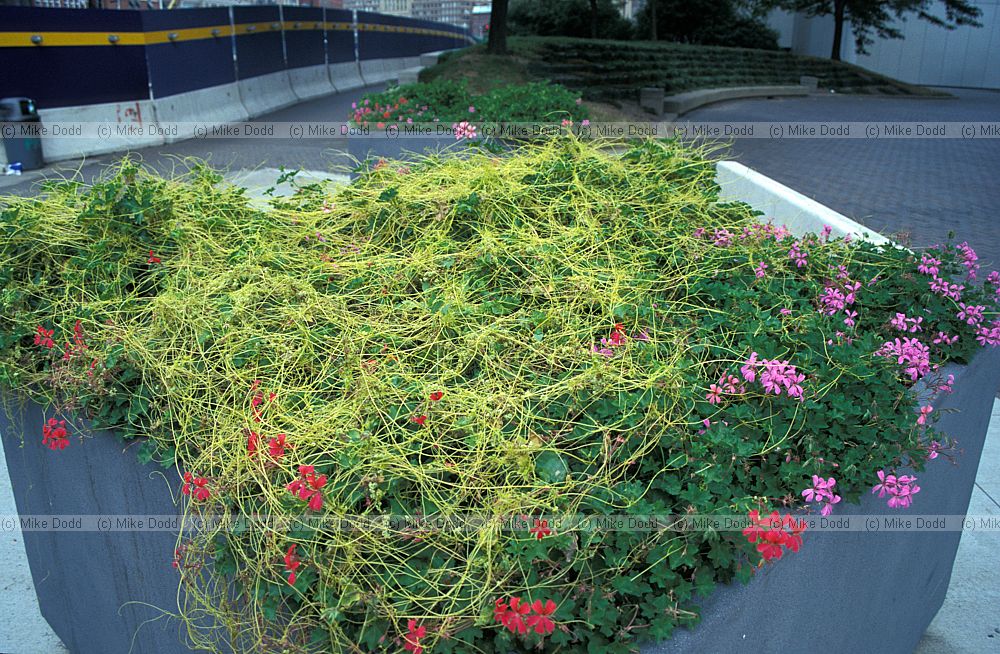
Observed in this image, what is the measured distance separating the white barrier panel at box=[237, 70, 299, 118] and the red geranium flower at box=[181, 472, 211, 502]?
52.2ft

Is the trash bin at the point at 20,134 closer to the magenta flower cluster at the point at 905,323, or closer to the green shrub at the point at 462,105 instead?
the green shrub at the point at 462,105

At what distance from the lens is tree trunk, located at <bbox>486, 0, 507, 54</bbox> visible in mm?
16592

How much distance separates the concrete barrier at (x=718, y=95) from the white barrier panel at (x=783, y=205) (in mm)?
13440

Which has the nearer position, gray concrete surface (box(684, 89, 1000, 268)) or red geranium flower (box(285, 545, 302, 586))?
red geranium flower (box(285, 545, 302, 586))

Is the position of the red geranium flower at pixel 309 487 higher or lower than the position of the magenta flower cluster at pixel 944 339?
lower

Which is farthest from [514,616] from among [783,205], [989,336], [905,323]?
[783,205]

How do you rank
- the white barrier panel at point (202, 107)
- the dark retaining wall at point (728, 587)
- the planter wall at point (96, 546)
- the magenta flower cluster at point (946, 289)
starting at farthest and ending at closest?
1. the white barrier panel at point (202, 107)
2. the magenta flower cluster at point (946, 289)
3. the planter wall at point (96, 546)
4. the dark retaining wall at point (728, 587)

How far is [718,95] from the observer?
69.7ft

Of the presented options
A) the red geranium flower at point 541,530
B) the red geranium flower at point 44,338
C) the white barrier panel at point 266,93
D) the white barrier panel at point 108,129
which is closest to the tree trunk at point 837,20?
the white barrier panel at point 266,93

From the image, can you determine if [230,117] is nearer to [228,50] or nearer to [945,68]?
[228,50]

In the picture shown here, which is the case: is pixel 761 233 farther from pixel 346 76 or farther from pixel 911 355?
pixel 346 76

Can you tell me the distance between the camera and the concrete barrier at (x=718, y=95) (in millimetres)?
18641

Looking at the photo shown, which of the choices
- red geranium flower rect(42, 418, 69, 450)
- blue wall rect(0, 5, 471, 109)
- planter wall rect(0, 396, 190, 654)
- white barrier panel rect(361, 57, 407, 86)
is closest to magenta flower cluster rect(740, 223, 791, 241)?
planter wall rect(0, 396, 190, 654)

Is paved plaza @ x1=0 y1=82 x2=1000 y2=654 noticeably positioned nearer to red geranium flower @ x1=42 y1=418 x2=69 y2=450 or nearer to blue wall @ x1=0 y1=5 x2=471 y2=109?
blue wall @ x1=0 y1=5 x2=471 y2=109
